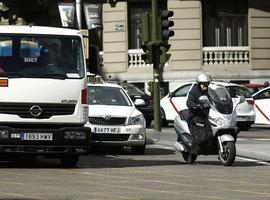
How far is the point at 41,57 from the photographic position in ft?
46.1

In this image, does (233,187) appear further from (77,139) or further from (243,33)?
(243,33)

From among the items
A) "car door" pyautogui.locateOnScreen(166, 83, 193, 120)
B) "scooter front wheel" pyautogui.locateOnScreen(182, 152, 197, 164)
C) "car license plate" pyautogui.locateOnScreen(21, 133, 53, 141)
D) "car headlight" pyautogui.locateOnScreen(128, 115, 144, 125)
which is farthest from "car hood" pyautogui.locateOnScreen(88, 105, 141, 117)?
"car door" pyautogui.locateOnScreen(166, 83, 193, 120)

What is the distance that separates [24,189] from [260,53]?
2779cm

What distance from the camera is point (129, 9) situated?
3916cm

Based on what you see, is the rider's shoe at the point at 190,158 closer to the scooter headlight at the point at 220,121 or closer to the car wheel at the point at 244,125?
the scooter headlight at the point at 220,121

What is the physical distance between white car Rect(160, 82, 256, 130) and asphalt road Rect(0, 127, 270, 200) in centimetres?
946

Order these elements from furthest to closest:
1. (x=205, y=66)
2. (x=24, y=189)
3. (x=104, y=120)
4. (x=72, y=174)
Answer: (x=205, y=66) → (x=104, y=120) → (x=72, y=174) → (x=24, y=189)

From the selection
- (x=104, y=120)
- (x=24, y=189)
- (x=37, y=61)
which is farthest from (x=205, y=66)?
(x=24, y=189)

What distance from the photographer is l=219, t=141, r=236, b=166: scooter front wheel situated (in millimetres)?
14883

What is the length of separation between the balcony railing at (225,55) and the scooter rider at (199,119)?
74.4 ft

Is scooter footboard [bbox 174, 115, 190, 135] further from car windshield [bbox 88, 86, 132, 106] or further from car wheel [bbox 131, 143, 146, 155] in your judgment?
car windshield [bbox 88, 86, 132, 106]

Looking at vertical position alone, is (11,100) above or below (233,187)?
above

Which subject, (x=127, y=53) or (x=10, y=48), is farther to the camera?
(x=127, y=53)

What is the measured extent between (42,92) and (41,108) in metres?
0.28
